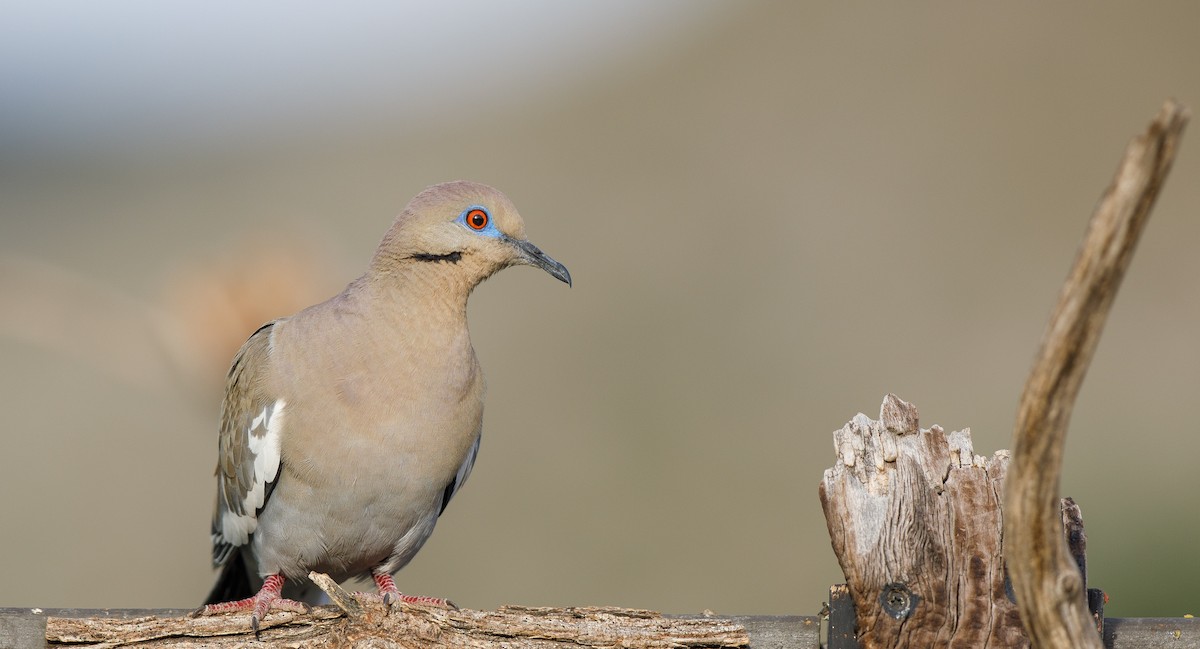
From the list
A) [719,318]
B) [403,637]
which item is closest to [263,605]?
[403,637]

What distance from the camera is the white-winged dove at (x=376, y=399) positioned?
3.51 metres

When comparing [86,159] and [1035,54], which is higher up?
[86,159]

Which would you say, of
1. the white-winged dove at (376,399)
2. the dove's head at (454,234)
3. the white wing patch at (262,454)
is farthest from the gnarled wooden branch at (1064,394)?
the white wing patch at (262,454)

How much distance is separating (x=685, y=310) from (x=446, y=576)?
3.95 meters

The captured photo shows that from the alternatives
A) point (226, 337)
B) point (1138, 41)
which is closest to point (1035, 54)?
point (1138, 41)

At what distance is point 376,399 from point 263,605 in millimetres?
666

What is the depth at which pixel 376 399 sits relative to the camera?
349 cm

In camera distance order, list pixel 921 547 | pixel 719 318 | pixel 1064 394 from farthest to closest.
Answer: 1. pixel 719 318
2. pixel 921 547
3. pixel 1064 394

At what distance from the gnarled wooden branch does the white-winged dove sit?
1898 millimetres

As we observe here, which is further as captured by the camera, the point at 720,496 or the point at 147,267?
the point at 147,267

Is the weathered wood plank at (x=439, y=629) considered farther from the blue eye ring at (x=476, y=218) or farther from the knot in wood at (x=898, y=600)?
the blue eye ring at (x=476, y=218)

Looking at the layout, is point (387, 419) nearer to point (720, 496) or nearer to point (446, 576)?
point (446, 576)

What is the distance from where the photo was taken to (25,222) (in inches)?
747

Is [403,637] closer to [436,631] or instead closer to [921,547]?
[436,631]
